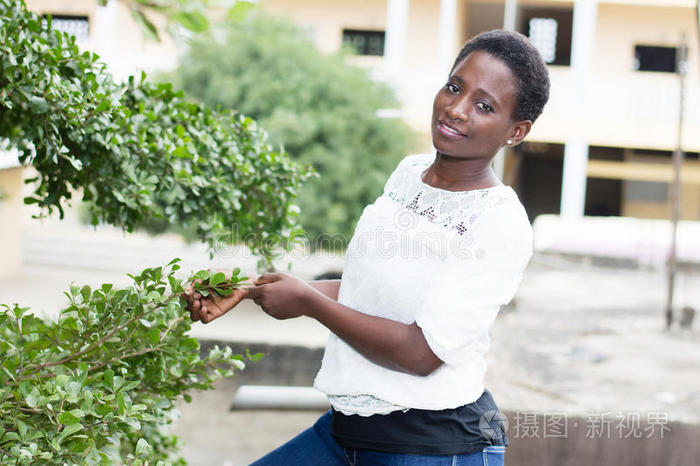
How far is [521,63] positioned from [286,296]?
0.62 m

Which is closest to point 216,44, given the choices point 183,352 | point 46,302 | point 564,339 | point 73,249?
point 46,302

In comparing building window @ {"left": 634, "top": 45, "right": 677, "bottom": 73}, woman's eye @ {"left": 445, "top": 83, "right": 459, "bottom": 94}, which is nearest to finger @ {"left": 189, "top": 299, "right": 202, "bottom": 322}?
woman's eye @ {"left": 445, "top": 83, "right": 459, "bottom": 94}

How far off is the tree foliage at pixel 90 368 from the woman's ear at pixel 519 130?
1.97ft

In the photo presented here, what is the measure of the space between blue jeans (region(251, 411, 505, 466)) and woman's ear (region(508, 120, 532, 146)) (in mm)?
610

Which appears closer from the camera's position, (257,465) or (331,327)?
(331,327)

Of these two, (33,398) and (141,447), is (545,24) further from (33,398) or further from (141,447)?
(33,398)

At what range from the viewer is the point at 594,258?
15.8m

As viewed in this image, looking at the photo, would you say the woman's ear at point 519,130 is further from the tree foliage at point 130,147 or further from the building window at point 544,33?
the building window at point 544,33

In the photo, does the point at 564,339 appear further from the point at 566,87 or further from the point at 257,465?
the point at 566,87

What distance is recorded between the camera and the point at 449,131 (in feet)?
5.19

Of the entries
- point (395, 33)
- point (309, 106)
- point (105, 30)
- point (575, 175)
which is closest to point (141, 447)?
point (309, 106)

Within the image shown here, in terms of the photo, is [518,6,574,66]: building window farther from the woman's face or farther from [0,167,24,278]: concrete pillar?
the woman's face

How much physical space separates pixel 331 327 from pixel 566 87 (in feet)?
57.4

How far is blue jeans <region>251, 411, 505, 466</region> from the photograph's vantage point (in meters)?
1.55
